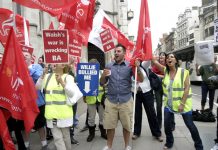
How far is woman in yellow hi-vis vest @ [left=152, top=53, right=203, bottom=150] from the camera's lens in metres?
5.87

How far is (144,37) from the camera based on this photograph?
6332 mm

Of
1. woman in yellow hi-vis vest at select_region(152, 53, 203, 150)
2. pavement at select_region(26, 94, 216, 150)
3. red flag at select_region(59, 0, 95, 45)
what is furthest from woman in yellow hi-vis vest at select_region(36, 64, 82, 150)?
red flag at select_region(59, 0, 95, 45)

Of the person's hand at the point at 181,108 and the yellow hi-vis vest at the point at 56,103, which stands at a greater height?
the yellow hi-vis vest at the point at 56,103

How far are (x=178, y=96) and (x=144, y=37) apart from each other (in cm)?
128

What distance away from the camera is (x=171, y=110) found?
606 cm

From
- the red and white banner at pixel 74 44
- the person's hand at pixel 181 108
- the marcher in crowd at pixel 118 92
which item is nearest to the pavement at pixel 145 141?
the marcher in crowd at pixel 118 92

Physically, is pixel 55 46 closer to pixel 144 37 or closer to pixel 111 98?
pixel 111 98

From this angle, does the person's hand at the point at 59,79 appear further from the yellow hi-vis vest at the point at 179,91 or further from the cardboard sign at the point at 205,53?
the cardboard sign at the point at 205,53

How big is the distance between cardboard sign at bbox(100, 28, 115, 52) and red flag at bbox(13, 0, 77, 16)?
1.45 meters

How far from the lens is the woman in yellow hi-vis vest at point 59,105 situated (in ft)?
17.4

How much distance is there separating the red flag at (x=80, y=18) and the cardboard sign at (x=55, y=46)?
158 cm

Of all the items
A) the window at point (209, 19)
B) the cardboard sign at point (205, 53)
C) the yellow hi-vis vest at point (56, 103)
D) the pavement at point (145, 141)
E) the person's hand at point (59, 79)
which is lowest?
the pavement at point (145, 141)

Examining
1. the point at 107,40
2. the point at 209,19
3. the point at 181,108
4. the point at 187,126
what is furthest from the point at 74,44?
the point at 209,19

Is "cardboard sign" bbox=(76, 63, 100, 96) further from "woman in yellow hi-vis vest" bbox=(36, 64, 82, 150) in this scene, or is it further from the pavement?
"woman in yellow hi-vis vest" bbox=(36, 64, 82, 150)
